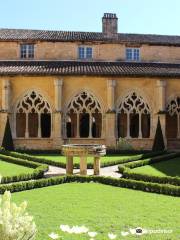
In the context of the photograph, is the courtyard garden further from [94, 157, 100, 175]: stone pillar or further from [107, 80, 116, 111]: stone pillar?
[107, 80, 116, 111]: stone pillar

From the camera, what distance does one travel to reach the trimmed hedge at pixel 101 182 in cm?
1168

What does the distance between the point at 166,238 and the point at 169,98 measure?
785 inches

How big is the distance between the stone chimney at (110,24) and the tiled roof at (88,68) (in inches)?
124

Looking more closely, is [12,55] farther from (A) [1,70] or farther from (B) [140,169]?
(B) [140,169]

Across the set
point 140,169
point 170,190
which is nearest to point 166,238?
point 170,190

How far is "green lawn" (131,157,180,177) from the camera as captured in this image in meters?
15.7

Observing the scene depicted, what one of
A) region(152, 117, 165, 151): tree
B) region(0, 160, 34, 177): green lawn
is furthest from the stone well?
region(152, 117, 165, 151): tree

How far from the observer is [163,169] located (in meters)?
17.0

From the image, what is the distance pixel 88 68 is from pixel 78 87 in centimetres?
147

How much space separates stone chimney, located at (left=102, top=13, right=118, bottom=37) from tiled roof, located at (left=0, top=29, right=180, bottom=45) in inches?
15.2

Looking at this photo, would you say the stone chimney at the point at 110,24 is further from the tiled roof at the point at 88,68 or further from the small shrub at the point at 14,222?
the small shrub at the point at 14,222

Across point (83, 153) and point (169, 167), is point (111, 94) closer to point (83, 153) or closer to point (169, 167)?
point (169, 167)

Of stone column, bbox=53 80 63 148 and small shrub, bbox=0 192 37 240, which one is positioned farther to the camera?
stone column, bbox=53 80 63 148

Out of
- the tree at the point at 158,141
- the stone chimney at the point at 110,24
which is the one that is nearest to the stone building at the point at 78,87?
the tree at the point at 158,141
